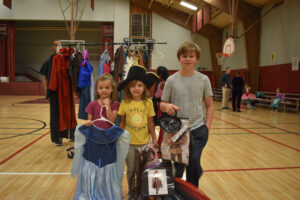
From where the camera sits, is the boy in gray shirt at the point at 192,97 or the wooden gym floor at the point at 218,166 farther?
the wooden gym floor at the point at 218,166

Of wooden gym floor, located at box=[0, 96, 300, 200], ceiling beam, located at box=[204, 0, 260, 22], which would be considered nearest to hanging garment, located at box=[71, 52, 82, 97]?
wooden gym floor, located at box=[0, 96, 300, 200]

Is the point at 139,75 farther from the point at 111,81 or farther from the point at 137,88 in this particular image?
the point at 111,81

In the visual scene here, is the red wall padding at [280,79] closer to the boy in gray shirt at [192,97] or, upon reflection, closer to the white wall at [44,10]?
the boy in gray shirt at [192,97]

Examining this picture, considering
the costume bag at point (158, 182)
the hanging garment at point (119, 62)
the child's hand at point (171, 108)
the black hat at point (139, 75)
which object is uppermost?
the hanging garment at point (119, 62)

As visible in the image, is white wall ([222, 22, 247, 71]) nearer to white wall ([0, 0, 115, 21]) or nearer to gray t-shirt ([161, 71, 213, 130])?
white wall ([0, 0, 115, 21])

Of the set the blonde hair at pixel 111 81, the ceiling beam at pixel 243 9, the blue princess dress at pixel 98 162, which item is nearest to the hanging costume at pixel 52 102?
the blonde hair at pixel 111 81

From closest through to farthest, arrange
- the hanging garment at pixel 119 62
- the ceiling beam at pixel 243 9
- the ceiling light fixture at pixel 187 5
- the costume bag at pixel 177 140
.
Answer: the costume bag at pixel 177 140
the hanging garment at pixel 119 62
the ceiling beam at pixel 243 9
the ceiling light fixture at pixel 187 5

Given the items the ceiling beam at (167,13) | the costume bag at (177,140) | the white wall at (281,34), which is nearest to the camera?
the costume bag at (177,140)

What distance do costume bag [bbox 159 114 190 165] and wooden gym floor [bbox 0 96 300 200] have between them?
0.86m

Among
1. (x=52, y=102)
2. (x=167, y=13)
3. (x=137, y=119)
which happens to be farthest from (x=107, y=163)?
(x=167, y=13)

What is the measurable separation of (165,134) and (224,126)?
14.9ft

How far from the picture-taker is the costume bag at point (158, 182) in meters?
1.66

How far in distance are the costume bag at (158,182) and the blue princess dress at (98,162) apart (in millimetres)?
307

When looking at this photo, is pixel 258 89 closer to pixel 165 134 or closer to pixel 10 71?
pixel 165 134
